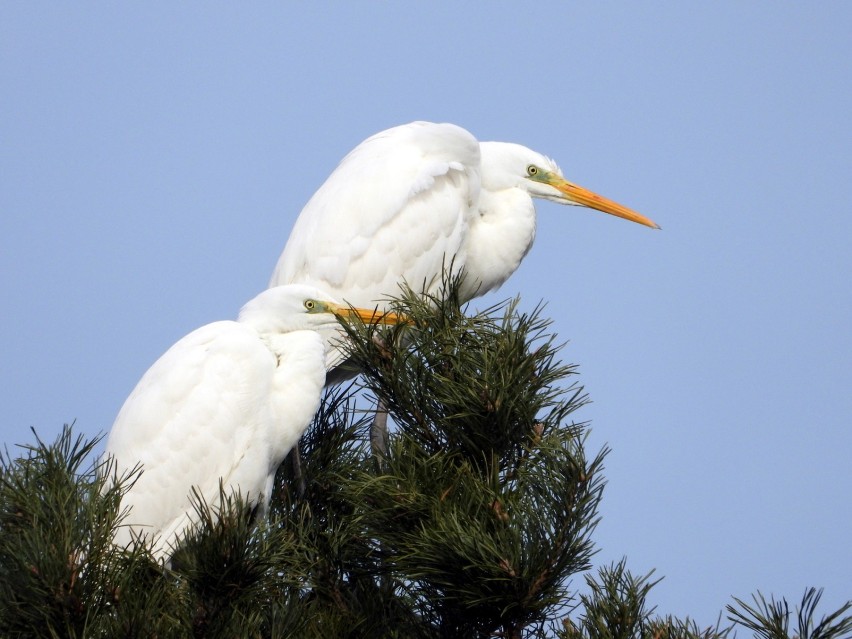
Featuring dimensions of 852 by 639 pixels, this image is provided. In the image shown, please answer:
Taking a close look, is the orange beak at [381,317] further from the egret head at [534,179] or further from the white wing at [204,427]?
the egret head at [534,179]

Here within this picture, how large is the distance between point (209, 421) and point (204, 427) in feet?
0.10

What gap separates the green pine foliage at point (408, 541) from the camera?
2.74 metres

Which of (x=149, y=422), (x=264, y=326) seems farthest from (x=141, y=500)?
(x=264, y=326)

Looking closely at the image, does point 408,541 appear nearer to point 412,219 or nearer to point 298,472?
point 298,472

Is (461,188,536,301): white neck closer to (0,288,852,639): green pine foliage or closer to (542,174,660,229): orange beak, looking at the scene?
(542,174,660,229): orange beak

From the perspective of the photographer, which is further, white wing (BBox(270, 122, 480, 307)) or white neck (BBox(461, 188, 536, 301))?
white neck (BBox(461, 188, 536, 301))

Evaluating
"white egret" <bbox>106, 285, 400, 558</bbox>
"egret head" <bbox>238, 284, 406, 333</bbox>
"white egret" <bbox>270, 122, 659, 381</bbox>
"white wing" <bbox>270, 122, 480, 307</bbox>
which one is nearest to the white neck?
"white egret" <bbox>270, 122, 659, 381</bbox>

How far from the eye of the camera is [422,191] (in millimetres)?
5766

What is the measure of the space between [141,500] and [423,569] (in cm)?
169

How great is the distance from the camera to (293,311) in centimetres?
474

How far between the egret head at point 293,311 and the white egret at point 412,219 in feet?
2.21

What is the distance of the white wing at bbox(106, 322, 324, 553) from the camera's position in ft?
14.2

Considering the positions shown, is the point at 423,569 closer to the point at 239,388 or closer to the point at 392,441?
the point at 392,441

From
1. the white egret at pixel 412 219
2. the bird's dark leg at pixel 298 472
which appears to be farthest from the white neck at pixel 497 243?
the bird's dark leg at pixel 298 472
